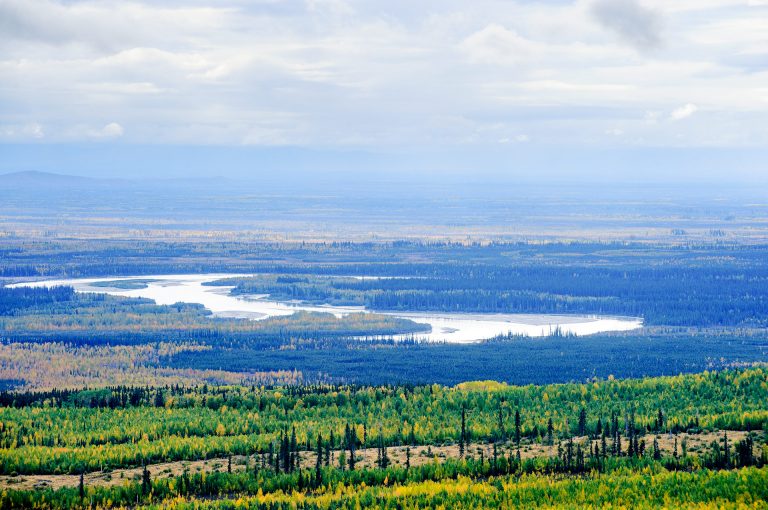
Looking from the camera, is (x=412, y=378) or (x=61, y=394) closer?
(x=61, y=394)

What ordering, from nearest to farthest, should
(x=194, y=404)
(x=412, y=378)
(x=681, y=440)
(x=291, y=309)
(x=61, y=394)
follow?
(x=681, y=440) < (x=194, y=404) < (x=61, y=394) < (x=412, y=378) < (x=291, y=309)

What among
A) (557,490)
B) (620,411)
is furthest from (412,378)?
(557,490)

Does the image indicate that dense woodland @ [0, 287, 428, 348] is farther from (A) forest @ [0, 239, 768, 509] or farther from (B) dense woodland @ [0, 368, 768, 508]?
(B) dense woodland @ [0, 368, 768, 508]

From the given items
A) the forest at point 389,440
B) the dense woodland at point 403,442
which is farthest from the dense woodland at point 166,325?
the dense woodland at point 403,442

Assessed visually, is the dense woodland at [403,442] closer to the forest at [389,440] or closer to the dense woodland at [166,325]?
the forest at [389,440]

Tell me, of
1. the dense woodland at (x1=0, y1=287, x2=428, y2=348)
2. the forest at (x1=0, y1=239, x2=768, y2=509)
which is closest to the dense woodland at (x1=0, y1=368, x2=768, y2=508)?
the forest at (x1=0, y1=239, x2=768, y2=509)

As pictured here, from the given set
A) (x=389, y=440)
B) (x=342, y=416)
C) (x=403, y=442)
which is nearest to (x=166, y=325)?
(x=342, y=416)

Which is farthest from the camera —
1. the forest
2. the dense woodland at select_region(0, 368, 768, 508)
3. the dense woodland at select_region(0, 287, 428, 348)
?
the dense woodland at select_region(0, 287, 428, 348)

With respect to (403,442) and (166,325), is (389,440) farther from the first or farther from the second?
(166,325)

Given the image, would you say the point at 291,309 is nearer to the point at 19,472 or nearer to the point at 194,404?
the point at 194,404

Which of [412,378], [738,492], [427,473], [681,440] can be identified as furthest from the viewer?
[412,378]

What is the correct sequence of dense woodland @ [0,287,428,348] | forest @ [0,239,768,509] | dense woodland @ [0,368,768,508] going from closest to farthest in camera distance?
1. dense woodland @ [0,368,768,508]
2. forest @ [0,239,768,509]
3. dense woodland @ [0,287,428,348]
